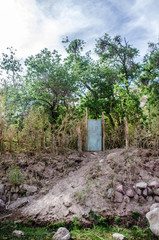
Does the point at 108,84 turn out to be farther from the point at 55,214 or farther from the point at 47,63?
the point at 55,214

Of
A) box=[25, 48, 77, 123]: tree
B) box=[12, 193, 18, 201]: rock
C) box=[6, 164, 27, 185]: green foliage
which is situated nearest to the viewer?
box=[12, 193, 18, 201]: rock

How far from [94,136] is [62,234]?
151 inches

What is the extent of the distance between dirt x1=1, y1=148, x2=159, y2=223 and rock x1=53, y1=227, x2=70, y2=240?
35 centimetres

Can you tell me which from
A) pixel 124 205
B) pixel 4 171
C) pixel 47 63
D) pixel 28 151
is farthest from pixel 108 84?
pixel 124 205

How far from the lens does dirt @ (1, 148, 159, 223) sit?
3.47 metres

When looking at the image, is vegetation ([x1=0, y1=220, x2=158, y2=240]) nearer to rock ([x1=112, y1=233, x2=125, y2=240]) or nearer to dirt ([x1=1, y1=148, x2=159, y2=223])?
rock ([x1=112, y1=233, x2=125, y2=240])

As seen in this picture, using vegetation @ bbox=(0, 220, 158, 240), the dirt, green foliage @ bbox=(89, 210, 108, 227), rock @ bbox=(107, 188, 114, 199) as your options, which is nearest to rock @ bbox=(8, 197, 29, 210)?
the dirt

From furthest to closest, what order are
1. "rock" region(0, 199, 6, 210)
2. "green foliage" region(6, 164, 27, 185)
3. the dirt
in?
"green foliage" region(6, 164, 27, 185) → "rock" region(0, 199, 6, 210) → the dirt

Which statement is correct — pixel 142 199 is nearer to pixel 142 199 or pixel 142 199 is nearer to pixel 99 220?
pixel 142 199

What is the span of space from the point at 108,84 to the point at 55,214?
6.98 meters

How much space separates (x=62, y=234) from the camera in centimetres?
291

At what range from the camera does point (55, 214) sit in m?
3.46

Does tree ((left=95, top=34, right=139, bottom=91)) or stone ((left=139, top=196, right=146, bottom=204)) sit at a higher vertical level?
tree ((left=95, top=34, right=139, bottom=91))

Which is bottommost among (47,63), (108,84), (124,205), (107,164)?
(124,205)
